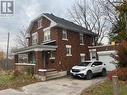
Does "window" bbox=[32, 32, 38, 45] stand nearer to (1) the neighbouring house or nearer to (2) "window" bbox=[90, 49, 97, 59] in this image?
(1) the neighbouring house

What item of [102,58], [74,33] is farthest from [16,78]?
[102,58]

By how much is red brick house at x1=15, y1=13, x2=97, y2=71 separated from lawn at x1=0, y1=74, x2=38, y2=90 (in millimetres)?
2053

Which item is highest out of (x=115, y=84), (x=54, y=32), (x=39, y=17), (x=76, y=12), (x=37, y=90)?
(x=76, y=12)

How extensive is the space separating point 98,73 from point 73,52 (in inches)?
239

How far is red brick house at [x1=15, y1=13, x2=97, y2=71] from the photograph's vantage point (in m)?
31.7

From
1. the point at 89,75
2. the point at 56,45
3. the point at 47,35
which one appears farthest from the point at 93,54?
the point at 89,75

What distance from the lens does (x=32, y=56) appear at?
37344 mm

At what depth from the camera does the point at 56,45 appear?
32281 millimetres

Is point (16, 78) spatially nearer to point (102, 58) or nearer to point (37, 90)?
point (37, 90)

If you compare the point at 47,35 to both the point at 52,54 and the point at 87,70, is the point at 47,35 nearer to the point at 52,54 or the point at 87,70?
the point at 52,54

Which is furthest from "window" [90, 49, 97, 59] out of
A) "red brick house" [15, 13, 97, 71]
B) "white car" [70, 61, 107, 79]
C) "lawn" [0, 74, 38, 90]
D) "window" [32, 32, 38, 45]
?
"lawn" [0, 74, 38, 90]

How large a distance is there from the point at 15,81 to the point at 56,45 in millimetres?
8054

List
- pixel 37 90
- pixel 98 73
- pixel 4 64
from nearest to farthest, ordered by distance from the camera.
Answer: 1. pixel 37 90
2. pixel 98 73
3. pixel 4 64

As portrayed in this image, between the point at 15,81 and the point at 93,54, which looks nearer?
the point at 15,81
